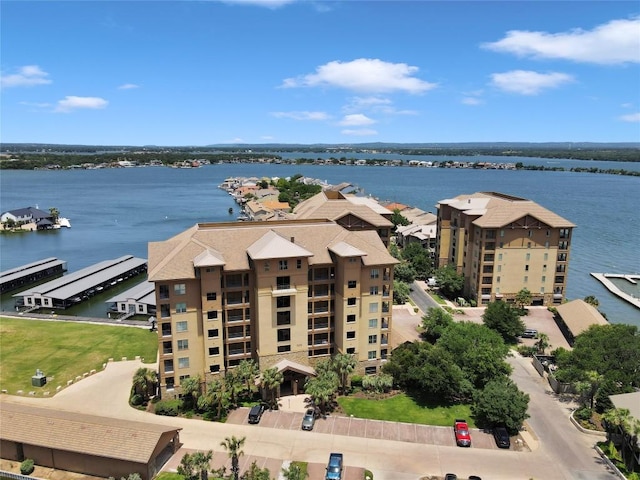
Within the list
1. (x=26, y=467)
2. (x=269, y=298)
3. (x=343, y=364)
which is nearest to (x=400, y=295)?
(x=343, y=364)

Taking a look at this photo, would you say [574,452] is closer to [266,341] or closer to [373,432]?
[373,432]

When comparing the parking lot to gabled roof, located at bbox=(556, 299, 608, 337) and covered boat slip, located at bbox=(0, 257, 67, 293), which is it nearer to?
gabled roof, located at bbox=(556, 299, 608, 337)

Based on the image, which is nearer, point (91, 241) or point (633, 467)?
point (633, 467)

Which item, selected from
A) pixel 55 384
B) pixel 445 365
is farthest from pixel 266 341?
pixel 55 384

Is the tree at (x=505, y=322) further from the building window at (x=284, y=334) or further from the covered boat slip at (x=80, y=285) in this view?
the covered boat slip at (x=80, y=285)

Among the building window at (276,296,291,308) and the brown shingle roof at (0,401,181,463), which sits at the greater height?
the building window at (276,296,291,308)

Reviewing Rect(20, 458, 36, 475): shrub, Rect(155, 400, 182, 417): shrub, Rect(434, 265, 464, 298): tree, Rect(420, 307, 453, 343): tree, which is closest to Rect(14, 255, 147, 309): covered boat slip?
Rect(155, 400, 182, 417): shrub

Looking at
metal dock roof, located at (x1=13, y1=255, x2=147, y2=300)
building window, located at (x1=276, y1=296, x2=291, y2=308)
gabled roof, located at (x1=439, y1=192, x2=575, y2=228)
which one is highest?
gabled roof, located at (x1=439, y1=192, x2=575, y2=228)
